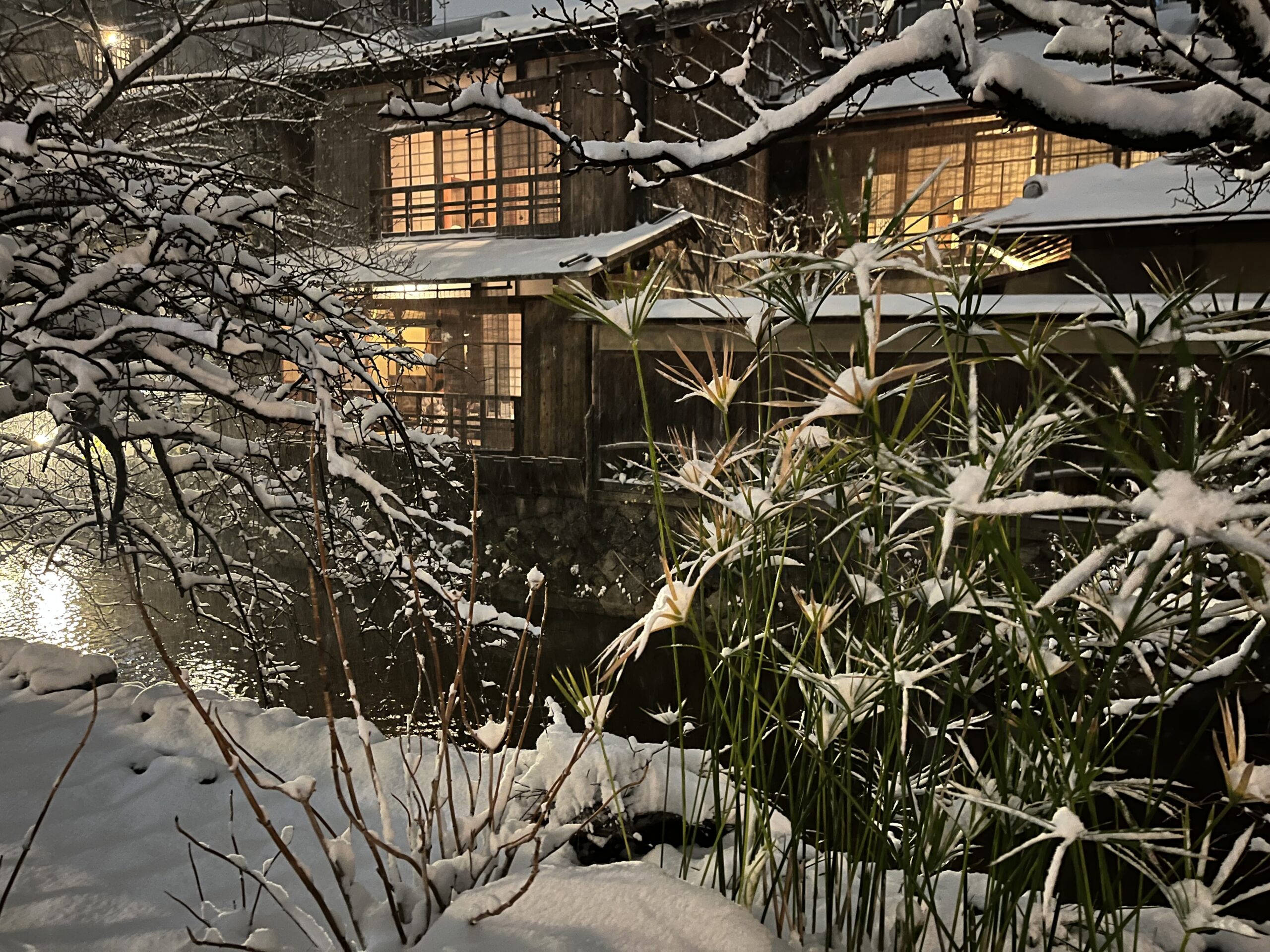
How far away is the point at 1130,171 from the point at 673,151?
29.3ft

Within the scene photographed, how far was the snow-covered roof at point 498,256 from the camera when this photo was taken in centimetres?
1084

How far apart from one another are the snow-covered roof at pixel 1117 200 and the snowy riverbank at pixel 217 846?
6736 mm

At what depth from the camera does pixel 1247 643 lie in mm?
1711

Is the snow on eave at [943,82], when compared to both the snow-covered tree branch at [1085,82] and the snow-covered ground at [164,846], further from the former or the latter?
the snow-covered ground at [164,846]

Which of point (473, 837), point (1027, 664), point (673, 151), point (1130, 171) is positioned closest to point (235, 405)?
point (673, 151)

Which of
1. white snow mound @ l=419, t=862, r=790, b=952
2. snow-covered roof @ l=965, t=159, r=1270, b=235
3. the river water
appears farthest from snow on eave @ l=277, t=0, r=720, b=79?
white snow mound @ l=419, t=862, r=790, b=952

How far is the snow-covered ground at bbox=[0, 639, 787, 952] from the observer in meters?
1.53

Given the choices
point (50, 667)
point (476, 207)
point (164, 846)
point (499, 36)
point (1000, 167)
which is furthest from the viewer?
point (476, 207)

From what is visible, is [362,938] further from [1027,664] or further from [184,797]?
[184,797]

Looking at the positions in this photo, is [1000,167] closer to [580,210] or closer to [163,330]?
[580,210]

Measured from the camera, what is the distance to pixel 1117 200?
8242 mm

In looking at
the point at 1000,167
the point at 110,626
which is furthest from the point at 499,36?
the point at 110,626

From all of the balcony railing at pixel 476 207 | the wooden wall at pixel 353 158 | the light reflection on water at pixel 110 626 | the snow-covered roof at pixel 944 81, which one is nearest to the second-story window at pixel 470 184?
the balcony railing at pixel 476 207

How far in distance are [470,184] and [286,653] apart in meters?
8.11
